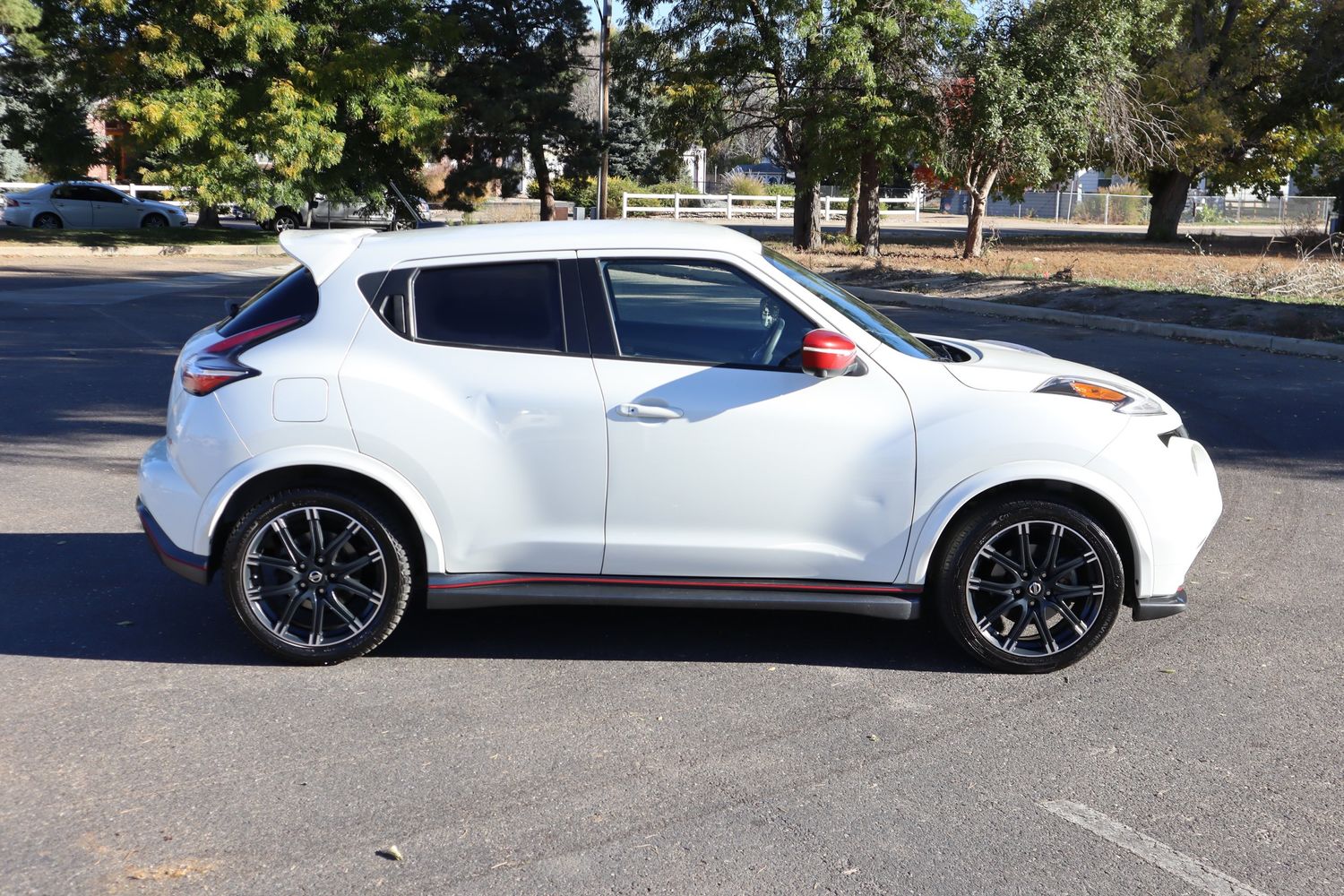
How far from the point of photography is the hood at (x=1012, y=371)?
4902mm

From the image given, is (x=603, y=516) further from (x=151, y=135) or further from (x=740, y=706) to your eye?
(x=151, y=135)

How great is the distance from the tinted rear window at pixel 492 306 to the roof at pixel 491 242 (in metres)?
0.09

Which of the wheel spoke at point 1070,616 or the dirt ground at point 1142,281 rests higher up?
the dirt ground at point 1142,281

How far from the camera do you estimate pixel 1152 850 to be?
3.65 m

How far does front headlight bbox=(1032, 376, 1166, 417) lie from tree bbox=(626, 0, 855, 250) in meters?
21.7

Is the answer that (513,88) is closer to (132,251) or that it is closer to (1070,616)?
(132,251)

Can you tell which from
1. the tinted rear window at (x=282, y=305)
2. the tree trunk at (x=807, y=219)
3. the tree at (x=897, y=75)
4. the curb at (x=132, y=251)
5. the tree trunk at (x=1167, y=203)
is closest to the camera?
the tinted rear window at (x=282, y=305)

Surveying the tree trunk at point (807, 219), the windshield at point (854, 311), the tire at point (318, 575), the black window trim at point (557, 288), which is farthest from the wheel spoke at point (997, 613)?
the tree trunk at point (807, 219)

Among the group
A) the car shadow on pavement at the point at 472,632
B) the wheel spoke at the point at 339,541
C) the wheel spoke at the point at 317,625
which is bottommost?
the car shadow on pavement at the point at 472,632

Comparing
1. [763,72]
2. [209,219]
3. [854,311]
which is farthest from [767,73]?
[854,311]

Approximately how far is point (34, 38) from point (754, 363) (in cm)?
2956

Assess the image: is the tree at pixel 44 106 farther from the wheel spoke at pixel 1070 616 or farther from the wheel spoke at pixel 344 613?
the wheel spoke at pixel 1070 616

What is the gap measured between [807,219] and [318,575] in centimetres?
2684

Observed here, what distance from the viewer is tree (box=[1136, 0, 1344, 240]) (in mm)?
33750
